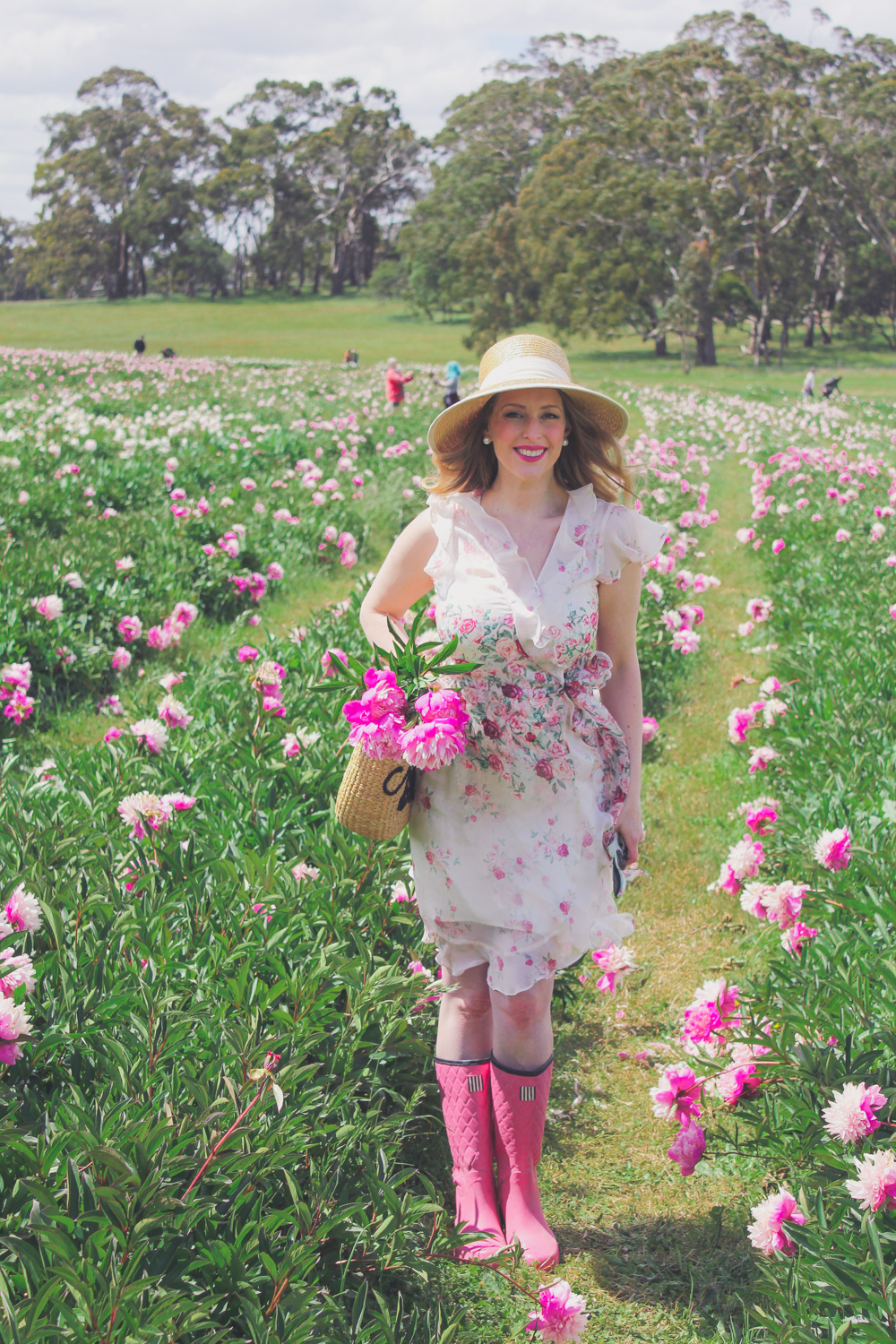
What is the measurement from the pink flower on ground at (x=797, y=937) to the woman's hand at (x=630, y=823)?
673mm

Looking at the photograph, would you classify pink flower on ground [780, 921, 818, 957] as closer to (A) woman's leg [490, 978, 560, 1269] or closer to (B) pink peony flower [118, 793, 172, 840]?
(A) woman's leg [490, 978, 560, 1269]

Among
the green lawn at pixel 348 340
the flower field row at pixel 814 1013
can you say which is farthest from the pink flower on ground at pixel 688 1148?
the green lawn at pixel 348 340

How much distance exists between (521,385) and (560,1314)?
205 cm

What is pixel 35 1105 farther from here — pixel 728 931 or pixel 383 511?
pixel 383 511

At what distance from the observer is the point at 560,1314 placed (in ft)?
7.44

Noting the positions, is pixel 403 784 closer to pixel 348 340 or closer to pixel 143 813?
pixel 143 813

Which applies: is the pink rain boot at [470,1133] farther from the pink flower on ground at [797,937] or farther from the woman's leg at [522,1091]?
the pink flower on ground at [797,937]

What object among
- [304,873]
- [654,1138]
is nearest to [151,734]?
[304,873]

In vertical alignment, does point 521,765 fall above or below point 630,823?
above

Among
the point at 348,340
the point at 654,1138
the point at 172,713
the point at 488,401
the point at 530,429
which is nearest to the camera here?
the point at 530,429

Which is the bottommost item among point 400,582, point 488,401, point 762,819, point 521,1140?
point 521,1140

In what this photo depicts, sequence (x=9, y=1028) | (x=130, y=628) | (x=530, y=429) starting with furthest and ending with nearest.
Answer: (x=130, y=628) → (x=530, y=429) → (x=9, y=1028)

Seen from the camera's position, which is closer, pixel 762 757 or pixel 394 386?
pixel 762 757

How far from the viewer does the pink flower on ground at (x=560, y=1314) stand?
7.43 feet
